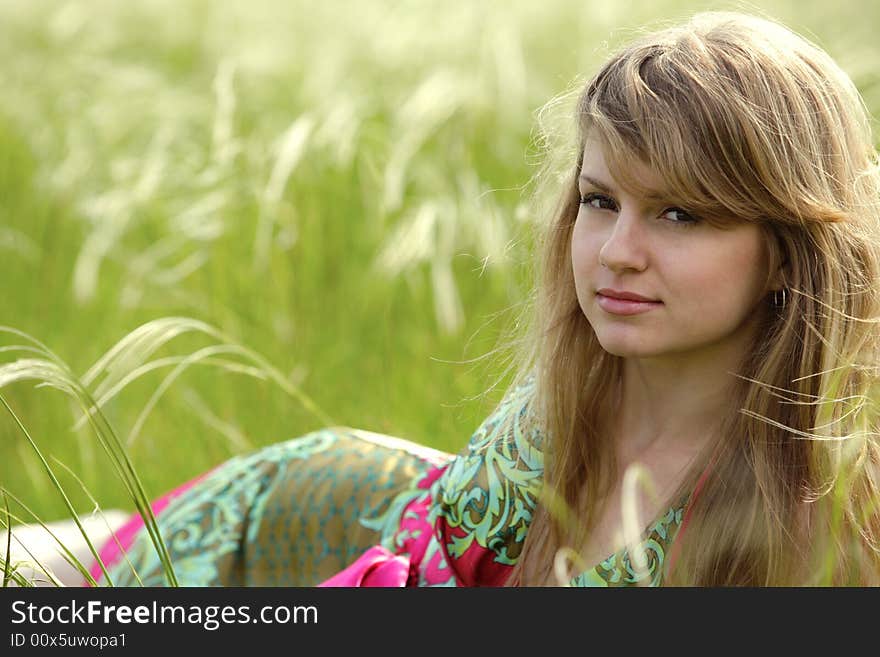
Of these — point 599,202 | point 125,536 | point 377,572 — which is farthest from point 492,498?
point 125,536

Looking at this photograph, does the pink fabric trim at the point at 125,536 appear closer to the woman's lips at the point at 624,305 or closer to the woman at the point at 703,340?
the woman at the point at 703,340

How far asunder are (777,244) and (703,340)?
12 centimetres

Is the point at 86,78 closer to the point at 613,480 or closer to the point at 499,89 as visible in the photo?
the point at 499,89

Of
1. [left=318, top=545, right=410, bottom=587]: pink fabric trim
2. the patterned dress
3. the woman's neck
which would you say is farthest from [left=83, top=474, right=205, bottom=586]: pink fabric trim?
the woman's neck

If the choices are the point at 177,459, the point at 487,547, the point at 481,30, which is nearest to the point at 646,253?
the point at 487,547

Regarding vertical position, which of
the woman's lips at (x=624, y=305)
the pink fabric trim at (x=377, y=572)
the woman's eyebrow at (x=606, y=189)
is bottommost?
the pink fabric trim at (x=377, y=572)

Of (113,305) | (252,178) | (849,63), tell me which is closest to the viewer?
(849,63)

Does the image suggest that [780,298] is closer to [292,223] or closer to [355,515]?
[355,515]

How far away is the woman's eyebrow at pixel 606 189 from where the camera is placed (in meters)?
1.18

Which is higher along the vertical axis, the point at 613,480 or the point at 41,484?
the point at 613,480

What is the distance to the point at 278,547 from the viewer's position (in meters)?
1.69

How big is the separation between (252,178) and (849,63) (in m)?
1.08

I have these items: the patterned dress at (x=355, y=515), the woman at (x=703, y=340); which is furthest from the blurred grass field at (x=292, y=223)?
the woman at (x=703, y=340)
